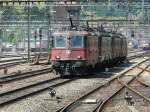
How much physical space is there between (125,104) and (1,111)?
12.9 ft

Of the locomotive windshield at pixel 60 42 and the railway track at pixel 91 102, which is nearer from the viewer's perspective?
the railway track at pixel 91 102

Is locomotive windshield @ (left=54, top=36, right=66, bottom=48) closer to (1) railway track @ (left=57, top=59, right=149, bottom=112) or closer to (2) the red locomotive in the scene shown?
(2) the red locomotive

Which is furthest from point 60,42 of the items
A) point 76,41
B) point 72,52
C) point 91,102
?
point 91,102

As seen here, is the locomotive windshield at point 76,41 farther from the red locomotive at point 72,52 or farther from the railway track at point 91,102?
the railway track at point 91,102

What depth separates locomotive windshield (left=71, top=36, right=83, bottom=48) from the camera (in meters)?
28.8

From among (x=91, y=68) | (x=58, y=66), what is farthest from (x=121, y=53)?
(x=58, y=66)

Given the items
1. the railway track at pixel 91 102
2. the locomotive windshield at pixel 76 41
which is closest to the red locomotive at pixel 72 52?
the locomotive windshield at pixel 76 41

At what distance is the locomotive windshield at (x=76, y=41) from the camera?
2875 centimetres

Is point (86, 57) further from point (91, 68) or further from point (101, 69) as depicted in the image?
point (101, 69)


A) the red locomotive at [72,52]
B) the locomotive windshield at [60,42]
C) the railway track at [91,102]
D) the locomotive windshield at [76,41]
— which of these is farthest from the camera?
the locomotive windshield at [60,42]

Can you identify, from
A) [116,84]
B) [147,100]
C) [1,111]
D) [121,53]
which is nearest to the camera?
[1,111]

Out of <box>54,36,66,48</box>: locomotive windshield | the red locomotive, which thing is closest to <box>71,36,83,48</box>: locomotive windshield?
the red locomotive

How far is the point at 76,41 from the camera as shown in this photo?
2884 centimetres

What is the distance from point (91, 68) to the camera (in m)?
30.8
